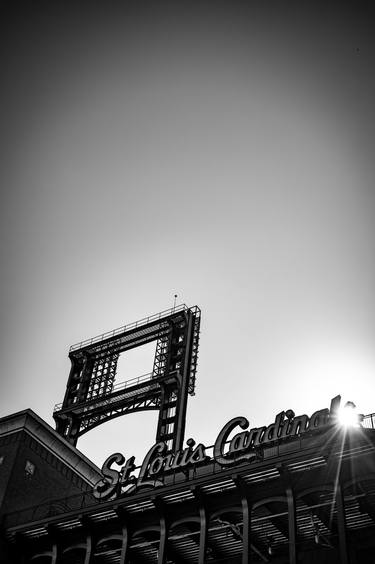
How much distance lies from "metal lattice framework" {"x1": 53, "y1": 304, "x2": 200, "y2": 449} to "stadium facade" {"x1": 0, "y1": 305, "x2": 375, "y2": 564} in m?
10.1

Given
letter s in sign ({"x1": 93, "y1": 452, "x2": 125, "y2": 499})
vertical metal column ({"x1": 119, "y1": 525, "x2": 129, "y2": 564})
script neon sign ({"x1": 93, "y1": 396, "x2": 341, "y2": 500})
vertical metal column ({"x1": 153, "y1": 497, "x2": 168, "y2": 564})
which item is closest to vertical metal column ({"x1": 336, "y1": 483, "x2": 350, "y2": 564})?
script neon sign ({"x1": 93, "y1": 396, "x2": 341, "y2": 500})

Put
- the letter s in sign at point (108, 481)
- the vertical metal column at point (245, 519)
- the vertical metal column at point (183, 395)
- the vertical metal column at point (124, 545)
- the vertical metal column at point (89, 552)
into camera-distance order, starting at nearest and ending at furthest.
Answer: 1. the vertical metal column at point (245, 519)
2. the vertical metal column at point (124, 545)
3. the vertical metal column at point (89, 552)
4. the letter s in sign at point (108, 481)
5. the vertical metal column at point (183, 395)

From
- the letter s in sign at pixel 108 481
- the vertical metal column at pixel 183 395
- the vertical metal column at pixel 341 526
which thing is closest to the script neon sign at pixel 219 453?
the letter s in sign at pixel 108 481

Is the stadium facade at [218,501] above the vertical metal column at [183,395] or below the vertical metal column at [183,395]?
below

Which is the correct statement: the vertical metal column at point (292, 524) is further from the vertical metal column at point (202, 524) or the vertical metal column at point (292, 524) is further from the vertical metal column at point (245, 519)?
the vertical metal column at point (202, 524)

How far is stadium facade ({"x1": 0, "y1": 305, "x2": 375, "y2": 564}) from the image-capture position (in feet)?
107

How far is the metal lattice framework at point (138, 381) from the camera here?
5736cm

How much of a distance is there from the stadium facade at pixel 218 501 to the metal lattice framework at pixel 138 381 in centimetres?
1014

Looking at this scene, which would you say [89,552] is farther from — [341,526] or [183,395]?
[183,395]

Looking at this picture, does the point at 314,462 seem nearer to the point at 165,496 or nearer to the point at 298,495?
the point at 298,495

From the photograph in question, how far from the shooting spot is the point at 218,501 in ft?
118

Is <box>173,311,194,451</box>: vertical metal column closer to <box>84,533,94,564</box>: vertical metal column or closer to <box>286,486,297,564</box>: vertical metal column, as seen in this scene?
<box>84,533,94,564</box>: vertical metal column

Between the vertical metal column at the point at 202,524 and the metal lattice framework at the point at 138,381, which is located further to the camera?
the metal lattice framework at the point at 138,381

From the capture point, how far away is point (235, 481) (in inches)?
1377
